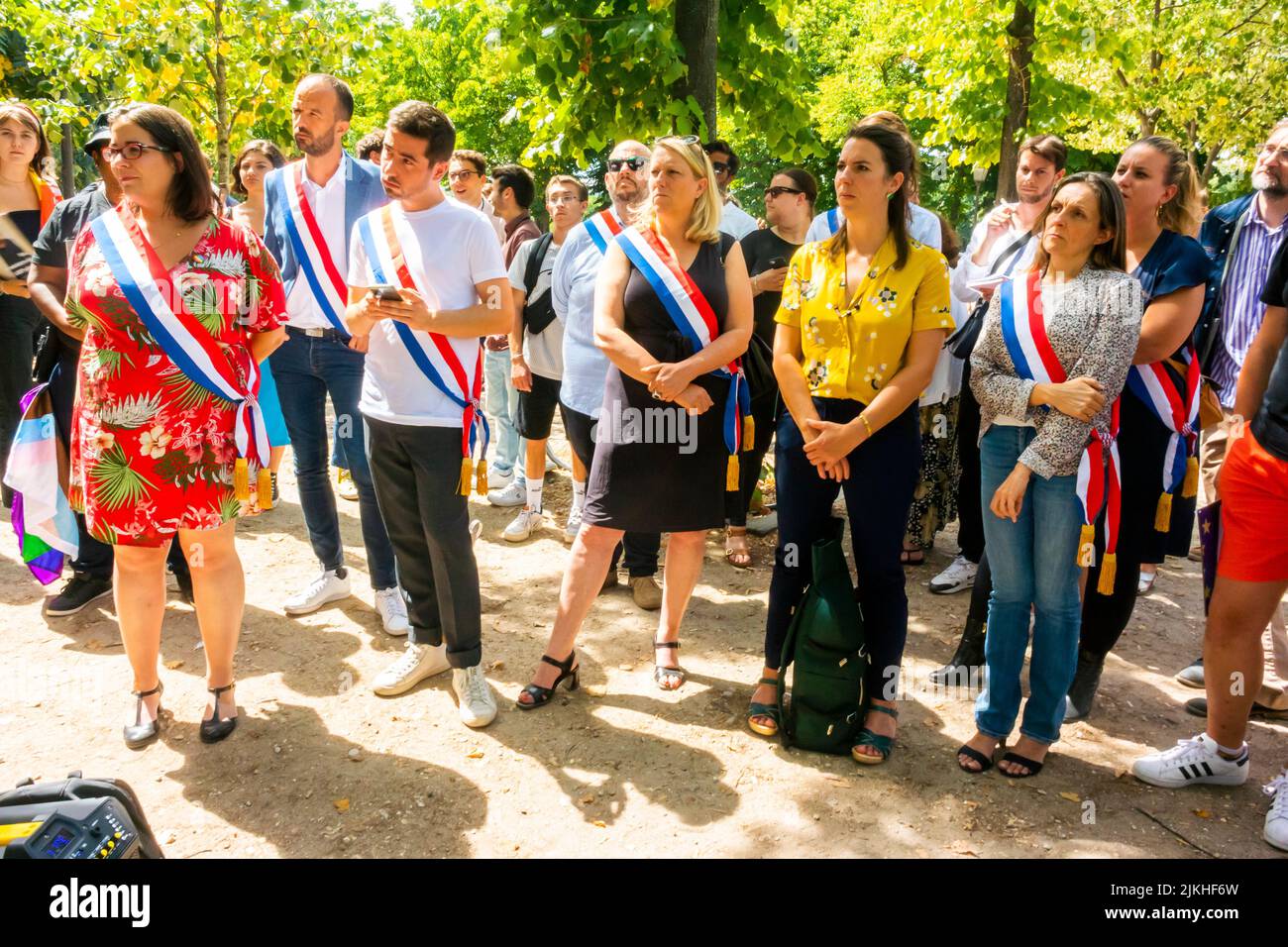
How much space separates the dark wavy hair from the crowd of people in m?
0.02

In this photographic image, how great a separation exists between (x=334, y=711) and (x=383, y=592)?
34.1 inches

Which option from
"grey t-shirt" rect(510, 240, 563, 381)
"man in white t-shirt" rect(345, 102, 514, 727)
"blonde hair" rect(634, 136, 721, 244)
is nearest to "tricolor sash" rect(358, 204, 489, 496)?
"man in white t-shirt" rect(345, 102, 514, 727)

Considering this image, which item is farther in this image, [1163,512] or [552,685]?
[552,685]

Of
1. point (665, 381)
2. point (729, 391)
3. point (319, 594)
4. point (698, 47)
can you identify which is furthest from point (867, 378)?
point (698, 47)

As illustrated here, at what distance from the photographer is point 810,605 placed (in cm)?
355

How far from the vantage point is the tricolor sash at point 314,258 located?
14.0ft

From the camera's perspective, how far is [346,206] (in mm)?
4312

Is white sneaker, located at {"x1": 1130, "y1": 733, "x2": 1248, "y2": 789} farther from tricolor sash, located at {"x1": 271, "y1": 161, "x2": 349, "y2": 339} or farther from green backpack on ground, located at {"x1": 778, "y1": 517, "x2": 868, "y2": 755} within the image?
tricolor sash, located at {"x1": 271, "y1": 161, "x2": 349, "y2": 339}

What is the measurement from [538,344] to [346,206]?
169cm

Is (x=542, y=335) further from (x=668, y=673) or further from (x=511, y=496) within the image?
(x=668, y=673)

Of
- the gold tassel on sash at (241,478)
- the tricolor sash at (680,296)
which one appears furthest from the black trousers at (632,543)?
the gold tassel on sash at (241,478)

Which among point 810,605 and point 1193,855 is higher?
point 810,605

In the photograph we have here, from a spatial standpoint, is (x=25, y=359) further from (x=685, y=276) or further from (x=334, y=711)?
(x=685, y=276)
